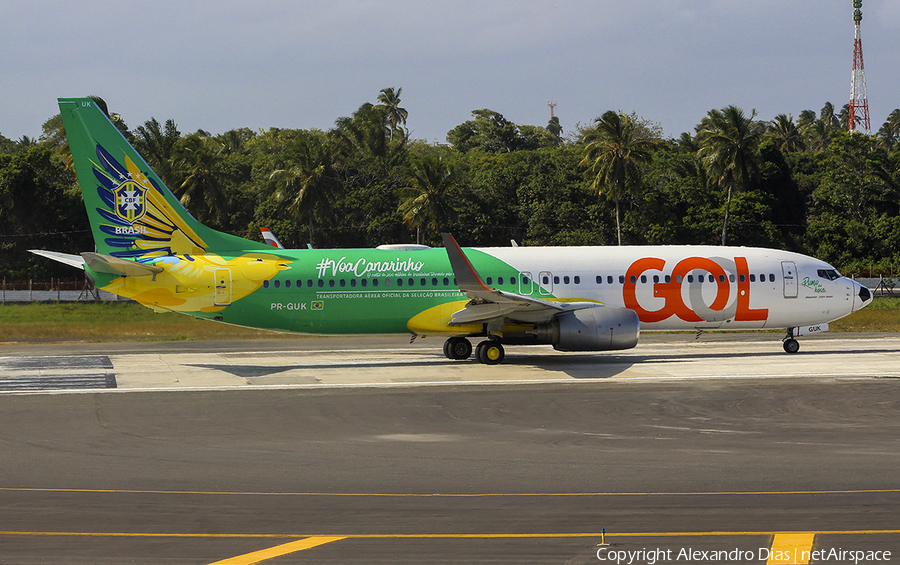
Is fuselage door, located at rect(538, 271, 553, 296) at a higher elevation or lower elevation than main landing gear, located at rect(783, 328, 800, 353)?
higher

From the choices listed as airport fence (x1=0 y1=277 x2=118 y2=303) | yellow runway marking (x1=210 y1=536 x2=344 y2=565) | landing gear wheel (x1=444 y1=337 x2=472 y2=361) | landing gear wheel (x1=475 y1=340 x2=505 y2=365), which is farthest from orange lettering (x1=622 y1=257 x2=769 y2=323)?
airport fence (x1=0 y1=277 x2=118 y2=303)

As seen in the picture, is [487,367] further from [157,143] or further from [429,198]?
[157,143]

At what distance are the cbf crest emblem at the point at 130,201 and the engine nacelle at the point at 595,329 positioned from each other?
47.3ft

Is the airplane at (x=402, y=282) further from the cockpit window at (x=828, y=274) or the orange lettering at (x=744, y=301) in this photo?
the cockpit window at (x=828, y=274)

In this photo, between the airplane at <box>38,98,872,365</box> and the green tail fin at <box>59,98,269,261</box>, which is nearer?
the airplane at <box>38,98,872,365</box>

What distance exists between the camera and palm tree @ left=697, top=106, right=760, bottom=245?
7362 cm

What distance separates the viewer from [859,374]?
84.7 feet

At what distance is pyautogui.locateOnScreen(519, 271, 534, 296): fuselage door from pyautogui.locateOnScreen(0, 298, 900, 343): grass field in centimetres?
1651

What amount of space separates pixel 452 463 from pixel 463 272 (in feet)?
39.4

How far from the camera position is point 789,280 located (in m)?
30.9

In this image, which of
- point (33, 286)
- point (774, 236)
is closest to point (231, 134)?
A: point (33, 286)

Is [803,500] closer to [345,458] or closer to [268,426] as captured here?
[345,458]

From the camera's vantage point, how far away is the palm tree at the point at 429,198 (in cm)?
7038

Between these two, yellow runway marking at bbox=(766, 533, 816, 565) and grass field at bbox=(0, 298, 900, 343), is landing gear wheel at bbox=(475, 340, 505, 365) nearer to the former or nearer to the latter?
grass field at bbox=(0, 298, 900, 343)
